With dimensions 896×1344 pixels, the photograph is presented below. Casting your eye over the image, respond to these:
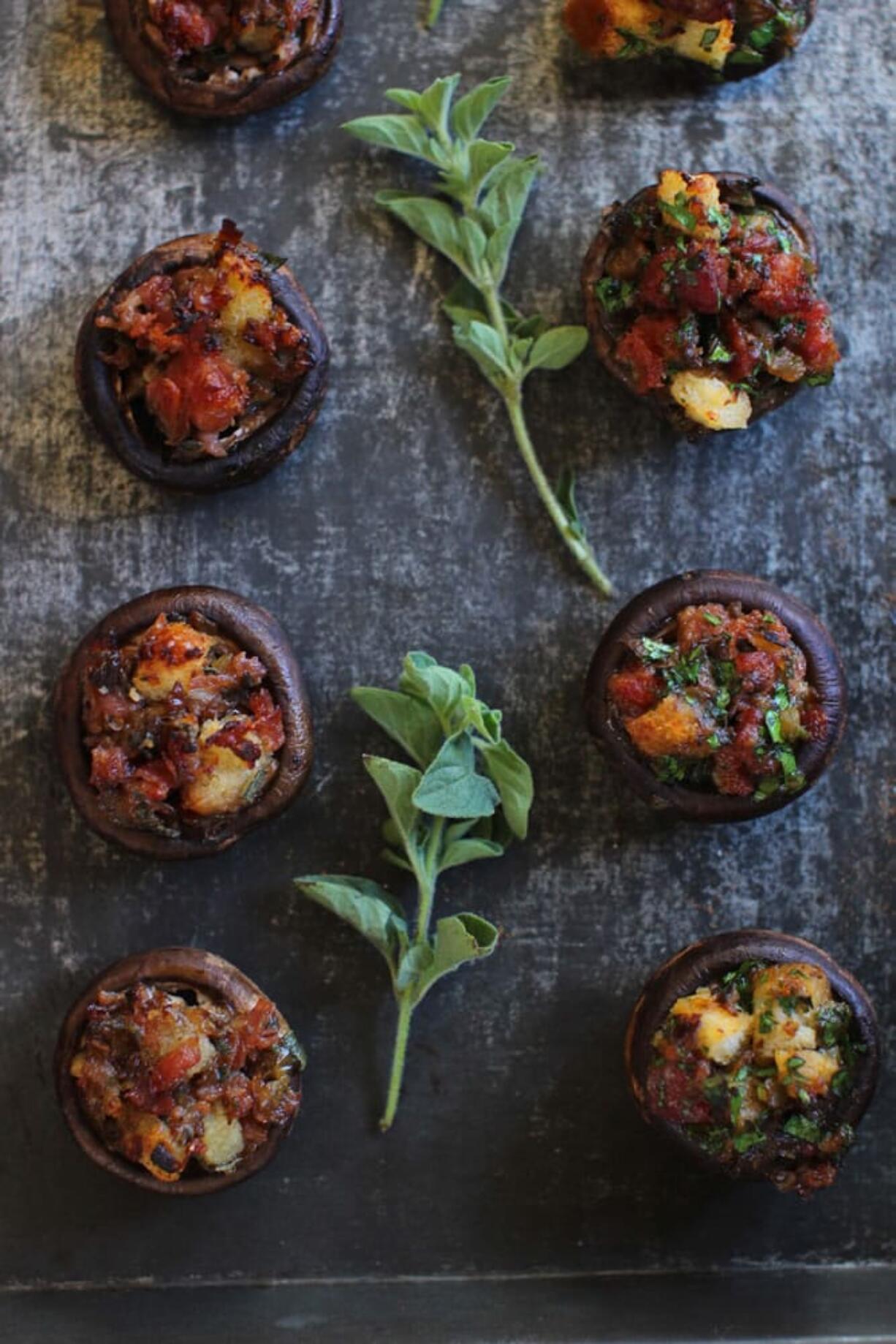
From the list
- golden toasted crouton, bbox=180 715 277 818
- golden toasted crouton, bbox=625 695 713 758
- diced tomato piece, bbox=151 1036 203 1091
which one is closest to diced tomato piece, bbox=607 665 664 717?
golden toasted crouton, bbox=625 695 713 758

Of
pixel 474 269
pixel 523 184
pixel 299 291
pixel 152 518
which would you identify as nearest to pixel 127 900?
pixel 152 518

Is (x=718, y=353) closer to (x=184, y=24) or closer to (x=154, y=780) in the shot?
(x=184, y=24)

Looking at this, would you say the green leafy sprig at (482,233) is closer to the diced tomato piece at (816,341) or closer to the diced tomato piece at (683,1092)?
the diced tomato piece at (816,341)

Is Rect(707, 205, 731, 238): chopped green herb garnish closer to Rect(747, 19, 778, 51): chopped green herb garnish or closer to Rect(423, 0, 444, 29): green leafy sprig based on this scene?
Rect(747, 19, 778, 51): chopped green herb garnish

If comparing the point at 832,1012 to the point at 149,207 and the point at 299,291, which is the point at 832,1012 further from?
the point at 149,207

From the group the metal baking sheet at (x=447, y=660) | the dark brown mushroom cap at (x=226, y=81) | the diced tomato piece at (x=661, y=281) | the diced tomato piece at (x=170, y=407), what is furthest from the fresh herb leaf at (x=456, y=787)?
the dark brown mushroom cap at (x=226, y=81)

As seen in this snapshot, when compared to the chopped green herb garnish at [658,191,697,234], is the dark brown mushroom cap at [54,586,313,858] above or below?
below

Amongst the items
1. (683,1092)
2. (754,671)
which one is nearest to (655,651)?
(754,671)

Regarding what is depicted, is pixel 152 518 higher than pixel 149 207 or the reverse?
the reverse

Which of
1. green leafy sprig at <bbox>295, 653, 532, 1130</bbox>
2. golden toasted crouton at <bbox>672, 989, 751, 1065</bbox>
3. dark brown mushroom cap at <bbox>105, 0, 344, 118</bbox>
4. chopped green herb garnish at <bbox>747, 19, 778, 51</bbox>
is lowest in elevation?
golden toasted crouton at <bbox>672, 989, 751, 1065</bbox>
